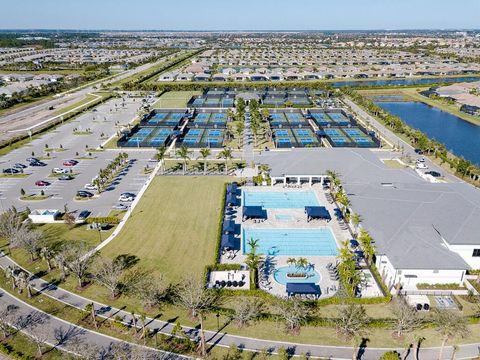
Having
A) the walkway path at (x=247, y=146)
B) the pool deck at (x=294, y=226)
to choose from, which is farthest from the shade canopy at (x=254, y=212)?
the walkway path at (x=247, y=146)

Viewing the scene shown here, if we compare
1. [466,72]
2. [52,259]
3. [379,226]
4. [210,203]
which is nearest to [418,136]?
[379,226]

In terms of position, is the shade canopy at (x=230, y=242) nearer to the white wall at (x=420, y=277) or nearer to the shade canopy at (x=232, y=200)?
the shade canopy at (x=232, y=200)

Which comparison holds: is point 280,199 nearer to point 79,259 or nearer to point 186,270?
point 186,270

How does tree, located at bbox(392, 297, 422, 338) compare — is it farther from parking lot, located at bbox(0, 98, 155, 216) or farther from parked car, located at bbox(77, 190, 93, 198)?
parked car, located at bbox(77, 190, 93, 198)

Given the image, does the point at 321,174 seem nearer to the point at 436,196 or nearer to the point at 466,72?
the point at 436,196

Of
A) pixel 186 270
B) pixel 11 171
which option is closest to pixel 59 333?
pixel 186 270

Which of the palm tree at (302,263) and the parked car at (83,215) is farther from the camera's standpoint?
the parked car at (83,215)
